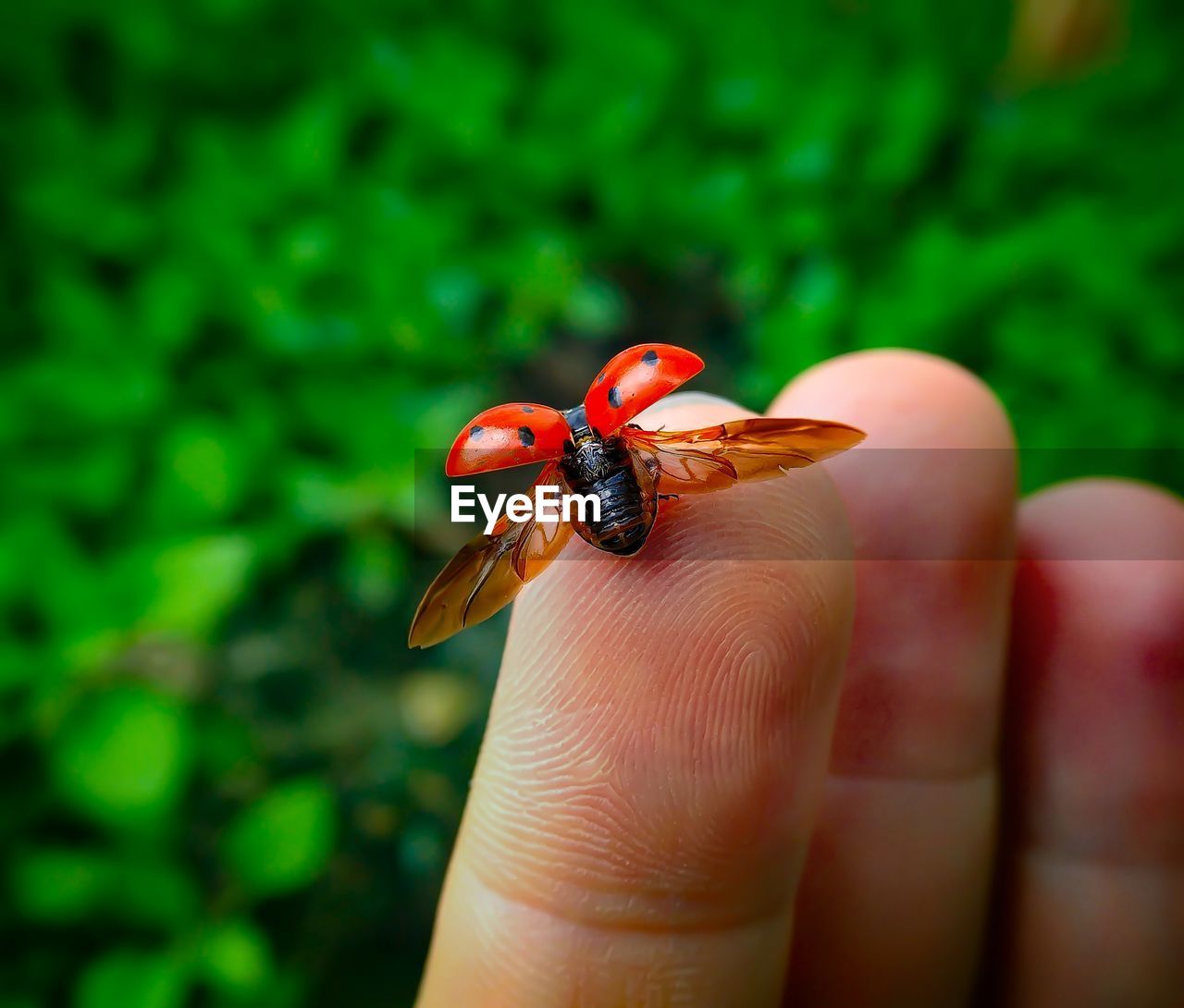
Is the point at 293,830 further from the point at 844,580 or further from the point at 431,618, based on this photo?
the point at 844,580

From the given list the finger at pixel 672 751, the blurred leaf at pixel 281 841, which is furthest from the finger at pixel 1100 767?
the blurred leaf at pixel 281 841

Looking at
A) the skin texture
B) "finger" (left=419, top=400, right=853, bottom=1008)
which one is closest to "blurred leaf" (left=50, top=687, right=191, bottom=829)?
the skin texture

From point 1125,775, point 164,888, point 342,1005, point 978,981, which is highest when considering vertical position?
point 1125,775

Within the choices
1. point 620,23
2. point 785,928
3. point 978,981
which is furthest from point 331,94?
point 978,981

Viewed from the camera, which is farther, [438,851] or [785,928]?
[438,851]

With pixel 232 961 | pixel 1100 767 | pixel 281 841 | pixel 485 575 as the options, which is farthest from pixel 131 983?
pixel 1100 767

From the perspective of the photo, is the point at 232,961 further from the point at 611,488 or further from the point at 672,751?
the point at 611,488
